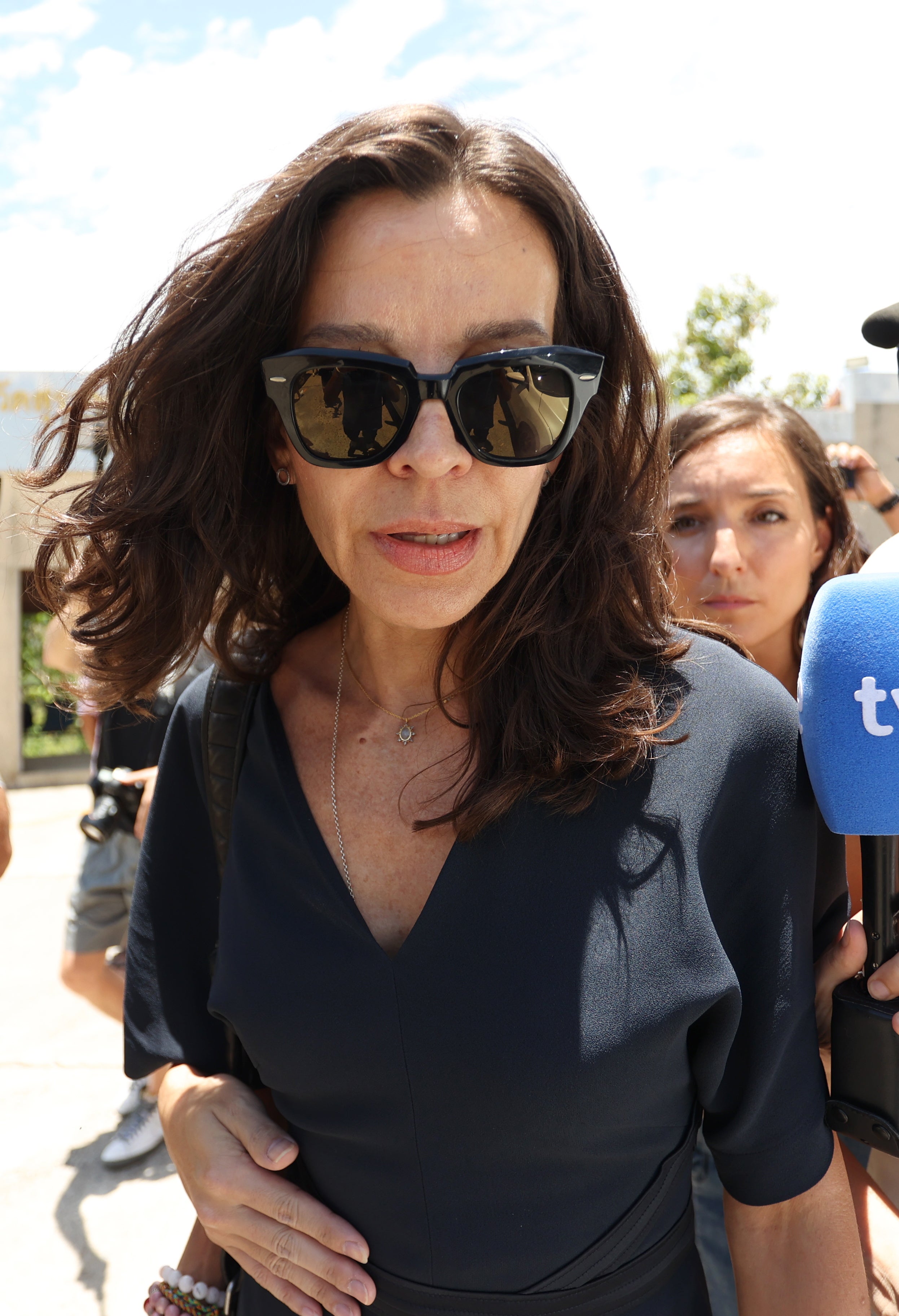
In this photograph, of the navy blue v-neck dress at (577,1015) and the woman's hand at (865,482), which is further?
the woman's hand at (865,482)

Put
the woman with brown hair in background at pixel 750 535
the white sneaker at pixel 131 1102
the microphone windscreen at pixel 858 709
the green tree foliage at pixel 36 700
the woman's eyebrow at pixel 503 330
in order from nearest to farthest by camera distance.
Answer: the microphone windscreen at pixel 858 709, the woman's eyebrow at pixel 503 330, the woman with brown hair in background at pixel 750 535, the white sneaker at pixel 131 1102, the green tree foliage at pixel 36 700

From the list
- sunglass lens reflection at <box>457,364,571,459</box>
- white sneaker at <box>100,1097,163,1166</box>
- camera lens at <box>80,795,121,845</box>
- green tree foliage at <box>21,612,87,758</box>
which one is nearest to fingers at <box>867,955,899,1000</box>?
sunglass lens reflection at <box>457,364,571,459</box>

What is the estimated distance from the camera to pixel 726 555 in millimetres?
2088

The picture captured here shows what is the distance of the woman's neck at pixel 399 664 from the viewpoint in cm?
145

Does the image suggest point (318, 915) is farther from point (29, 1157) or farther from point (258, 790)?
point (29, 1157)

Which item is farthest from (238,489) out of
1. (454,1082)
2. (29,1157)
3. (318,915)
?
(29,1157)

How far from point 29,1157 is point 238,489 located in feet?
10.1

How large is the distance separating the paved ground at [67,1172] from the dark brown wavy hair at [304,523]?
2253 millimetres

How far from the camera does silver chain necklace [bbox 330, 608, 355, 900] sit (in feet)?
4.28

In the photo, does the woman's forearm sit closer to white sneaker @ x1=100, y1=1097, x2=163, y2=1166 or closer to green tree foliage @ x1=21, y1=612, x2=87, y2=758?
white sneaker @ x1=100, y1=1097, x2=163, y2=1166

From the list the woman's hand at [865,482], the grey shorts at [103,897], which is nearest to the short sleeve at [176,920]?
the grey shorts at [103,897]

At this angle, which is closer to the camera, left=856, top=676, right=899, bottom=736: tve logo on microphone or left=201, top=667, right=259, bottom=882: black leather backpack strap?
left=856, top=676, right=899, bottom=736: tve logo on microphone

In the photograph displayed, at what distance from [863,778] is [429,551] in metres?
0.57

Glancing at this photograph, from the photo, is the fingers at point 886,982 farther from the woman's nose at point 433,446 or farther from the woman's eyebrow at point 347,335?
the woman's eyebrow at point 347,335
